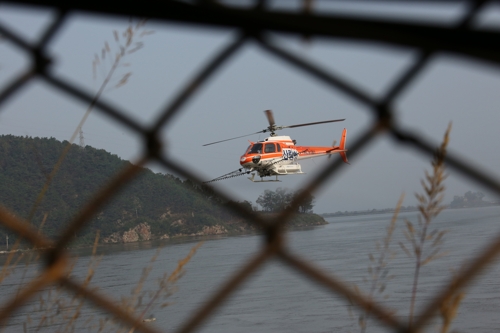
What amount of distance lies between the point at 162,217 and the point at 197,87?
66.9 meters

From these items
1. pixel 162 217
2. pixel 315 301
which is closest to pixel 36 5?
pixel 315 301

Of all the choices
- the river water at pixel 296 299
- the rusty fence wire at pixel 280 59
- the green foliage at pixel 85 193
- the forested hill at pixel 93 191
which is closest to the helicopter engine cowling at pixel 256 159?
the green foliage at pixel 85 193

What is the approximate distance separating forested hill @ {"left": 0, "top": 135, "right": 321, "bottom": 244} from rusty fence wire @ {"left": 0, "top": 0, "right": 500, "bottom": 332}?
2659 centimetres

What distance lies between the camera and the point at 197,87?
456 millimetres

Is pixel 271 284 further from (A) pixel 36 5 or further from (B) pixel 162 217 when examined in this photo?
(B) pixel 162 217

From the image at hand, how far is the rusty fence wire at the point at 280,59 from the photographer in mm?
381

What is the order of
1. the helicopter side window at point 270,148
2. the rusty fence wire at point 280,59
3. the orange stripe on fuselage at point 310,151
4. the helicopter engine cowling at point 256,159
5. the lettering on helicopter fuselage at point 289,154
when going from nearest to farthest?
1. the rusty fence wire at point 280,59
2. the helicopter engine cowling at point 256,159
3. the helicopter side window at point 270,148
4. the lettering on helicopter fuselage at point 289,154
5. the orange stripe on fuselage at point 310,151

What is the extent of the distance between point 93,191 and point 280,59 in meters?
38.1

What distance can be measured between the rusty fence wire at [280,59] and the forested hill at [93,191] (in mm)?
26593

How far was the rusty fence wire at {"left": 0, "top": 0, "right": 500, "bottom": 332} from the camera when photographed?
381mm

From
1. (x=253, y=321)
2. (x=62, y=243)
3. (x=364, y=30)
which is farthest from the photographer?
(x=253, y=321)

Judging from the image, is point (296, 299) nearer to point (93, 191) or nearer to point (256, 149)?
point (256, 149)

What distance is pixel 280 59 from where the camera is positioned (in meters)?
0.45

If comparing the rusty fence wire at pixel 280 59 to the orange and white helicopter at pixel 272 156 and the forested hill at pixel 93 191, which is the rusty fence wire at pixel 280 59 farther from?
the forested hill at pixel 93 191
